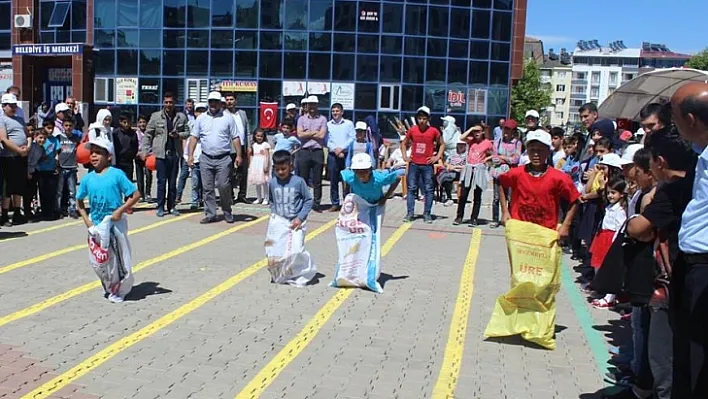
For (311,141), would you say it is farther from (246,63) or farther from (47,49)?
(47,49)

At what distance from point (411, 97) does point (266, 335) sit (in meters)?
26.5

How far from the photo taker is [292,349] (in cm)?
615

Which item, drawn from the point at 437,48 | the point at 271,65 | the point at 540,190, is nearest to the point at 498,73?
the point at 437,48

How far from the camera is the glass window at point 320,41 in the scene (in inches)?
1254

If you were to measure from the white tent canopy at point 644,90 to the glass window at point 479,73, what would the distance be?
1769 centimetres

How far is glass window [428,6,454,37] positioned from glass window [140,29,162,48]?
11.6m

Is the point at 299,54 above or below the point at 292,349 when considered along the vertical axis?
above

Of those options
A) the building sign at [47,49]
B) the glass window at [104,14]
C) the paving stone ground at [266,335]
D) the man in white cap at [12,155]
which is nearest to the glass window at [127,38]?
the glass window at [104,14]

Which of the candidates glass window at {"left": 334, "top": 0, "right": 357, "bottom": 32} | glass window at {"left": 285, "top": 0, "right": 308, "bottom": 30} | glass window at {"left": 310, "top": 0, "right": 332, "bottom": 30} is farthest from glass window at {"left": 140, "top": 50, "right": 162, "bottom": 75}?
glass window at {"left": 334, "top": 0, "right": 357, "bottom": 32}

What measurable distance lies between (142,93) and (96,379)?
2935 centimetres

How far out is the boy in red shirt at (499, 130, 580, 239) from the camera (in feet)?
21.8

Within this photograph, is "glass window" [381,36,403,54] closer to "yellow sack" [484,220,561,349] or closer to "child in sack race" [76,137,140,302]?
"child in sack race" [76,137,140,302]

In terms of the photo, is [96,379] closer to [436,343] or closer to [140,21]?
[436,343]

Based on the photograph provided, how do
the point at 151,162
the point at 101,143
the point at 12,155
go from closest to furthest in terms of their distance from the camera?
the point at 101,143, the point at 12,155, the point at 151,162
